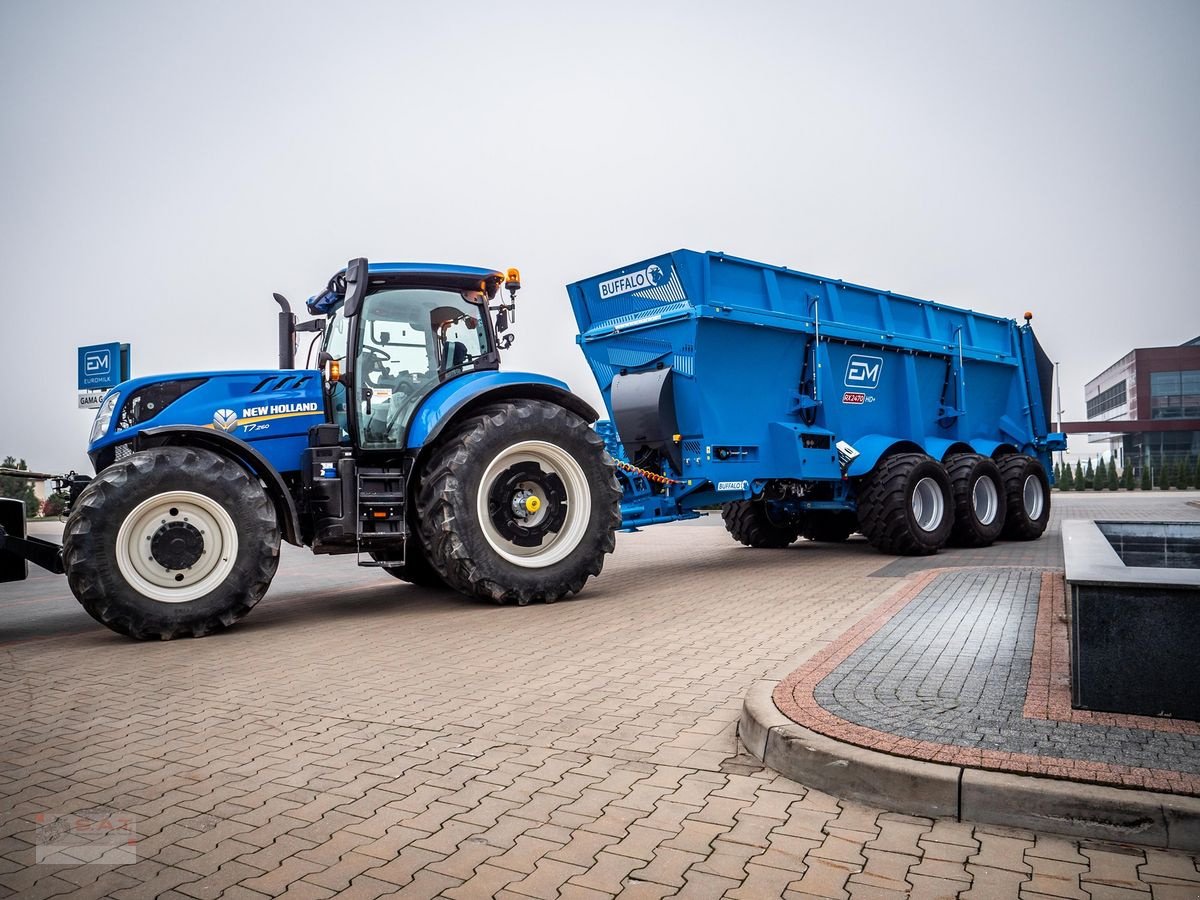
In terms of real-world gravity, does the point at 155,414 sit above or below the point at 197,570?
above

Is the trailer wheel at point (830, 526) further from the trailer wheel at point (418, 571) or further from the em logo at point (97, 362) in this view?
the em logo at point (97, 362)

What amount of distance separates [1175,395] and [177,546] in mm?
70991

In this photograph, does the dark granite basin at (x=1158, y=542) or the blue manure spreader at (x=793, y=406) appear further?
the blue manure spreader at (x=793, y=406)

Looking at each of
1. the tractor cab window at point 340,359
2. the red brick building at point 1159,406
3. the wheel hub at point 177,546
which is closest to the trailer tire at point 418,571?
the tractor cab window at point 340,359

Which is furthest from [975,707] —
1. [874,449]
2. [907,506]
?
[874,449]

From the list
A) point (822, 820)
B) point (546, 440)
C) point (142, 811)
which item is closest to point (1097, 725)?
point (822, 820)

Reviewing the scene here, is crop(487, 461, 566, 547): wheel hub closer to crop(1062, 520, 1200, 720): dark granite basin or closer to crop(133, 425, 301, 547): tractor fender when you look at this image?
crop(133, 425, 301, 547): tractor fender

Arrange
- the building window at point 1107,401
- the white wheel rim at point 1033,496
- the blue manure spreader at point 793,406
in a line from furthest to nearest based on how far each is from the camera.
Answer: the building window at point 1107,401
the white wheel rim at point 1033,496
the blue manure spreader at point 793,406

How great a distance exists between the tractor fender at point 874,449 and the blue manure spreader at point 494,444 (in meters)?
0.05

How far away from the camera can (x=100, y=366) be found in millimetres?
14133

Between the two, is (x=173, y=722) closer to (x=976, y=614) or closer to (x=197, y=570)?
(x=197, y=570)

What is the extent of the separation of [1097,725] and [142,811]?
3.97m

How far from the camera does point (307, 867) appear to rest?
3.04m

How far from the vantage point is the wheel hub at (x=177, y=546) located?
681 cm
